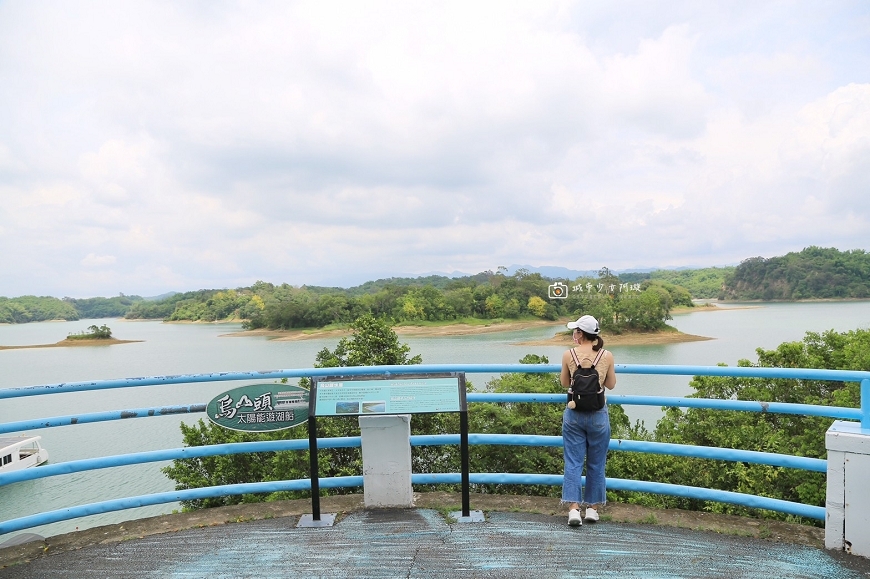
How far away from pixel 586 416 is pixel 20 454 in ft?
130

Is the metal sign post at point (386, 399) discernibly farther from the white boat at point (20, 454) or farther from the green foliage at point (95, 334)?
the green foliage at point (95, 334)

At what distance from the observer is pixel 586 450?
3.62 m

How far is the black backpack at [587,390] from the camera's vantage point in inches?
136

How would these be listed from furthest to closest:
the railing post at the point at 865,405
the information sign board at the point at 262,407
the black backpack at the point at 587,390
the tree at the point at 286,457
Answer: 1. the tree at the point at 286,457
2. the information sign board at the point at 262,407
3. the black backpack at the point at 587,390
4. the railing post at the point at 865,405

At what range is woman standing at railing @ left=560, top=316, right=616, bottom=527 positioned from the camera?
3477mm

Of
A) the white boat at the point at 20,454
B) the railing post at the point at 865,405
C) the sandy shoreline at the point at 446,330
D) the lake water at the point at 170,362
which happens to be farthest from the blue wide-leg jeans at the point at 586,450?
the sandy shoreline at the point at 446,330

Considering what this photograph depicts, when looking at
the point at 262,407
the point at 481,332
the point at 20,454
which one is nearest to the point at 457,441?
the point at 262,407

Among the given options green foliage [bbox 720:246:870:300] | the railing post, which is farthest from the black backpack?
green foliage [bbox 720:246:870:300]

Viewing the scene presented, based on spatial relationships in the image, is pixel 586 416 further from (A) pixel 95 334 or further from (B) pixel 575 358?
(A) pixel 95 334

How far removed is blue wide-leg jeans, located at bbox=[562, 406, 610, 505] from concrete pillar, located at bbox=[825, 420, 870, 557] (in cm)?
114

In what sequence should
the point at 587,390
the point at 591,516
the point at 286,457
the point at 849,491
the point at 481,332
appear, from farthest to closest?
the point at 481,332 < the point at 286,457 < the point at 591,516 < the point at 587,390 < the point at 849,491

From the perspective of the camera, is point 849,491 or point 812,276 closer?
point 849,491

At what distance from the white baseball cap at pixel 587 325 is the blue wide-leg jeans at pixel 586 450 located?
1.53ft

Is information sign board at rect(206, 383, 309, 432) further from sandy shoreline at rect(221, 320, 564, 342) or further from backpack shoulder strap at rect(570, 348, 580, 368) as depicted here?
sandy shoreline at rect(221, 320, 564, 342)
